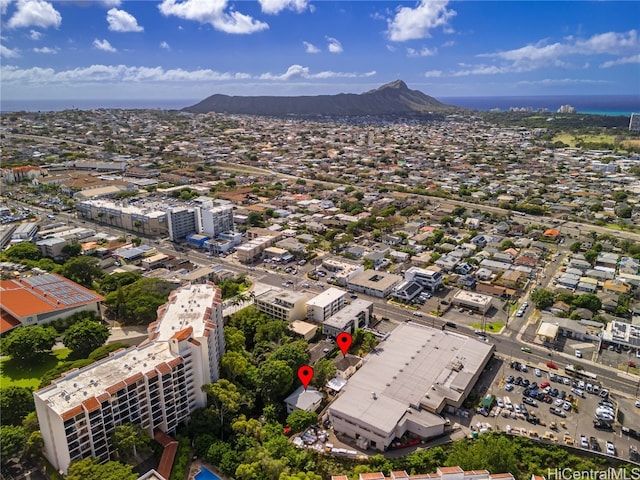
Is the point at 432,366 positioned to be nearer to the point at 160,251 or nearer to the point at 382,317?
the point at 382,317

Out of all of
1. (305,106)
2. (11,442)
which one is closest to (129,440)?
(11,442)

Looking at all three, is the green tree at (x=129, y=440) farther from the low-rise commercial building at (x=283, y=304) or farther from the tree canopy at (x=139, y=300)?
the low-rise commercial building at (x=283, y=304)

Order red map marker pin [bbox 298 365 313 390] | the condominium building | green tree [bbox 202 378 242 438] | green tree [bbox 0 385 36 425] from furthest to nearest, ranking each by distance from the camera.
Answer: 1. the condominium building
2. red map marker pin [bbox 298 365 313 390]
3. green tree [bbox 202 378 242 438]
4. green tree [bbox 0 385 36 425]

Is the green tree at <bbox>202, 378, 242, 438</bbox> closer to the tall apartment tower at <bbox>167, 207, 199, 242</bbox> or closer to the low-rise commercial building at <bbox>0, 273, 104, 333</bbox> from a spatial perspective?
the low-rise commercial building at <bbox>0, 273, 104, 333</bbox>

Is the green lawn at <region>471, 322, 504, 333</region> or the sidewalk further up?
the green lawn at <region>471, 322, 504, 333</region>

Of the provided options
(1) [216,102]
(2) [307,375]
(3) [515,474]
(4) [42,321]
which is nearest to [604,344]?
(3) [515,474]

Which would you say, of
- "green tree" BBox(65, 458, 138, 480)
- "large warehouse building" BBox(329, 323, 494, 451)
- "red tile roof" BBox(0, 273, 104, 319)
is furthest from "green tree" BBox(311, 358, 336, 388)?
"red tile roof" BBox(0, 273, 104, 319)

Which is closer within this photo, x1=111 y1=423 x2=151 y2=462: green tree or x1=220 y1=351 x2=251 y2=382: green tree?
x1=111 y1=423 x2=151 y2=462: green tree
